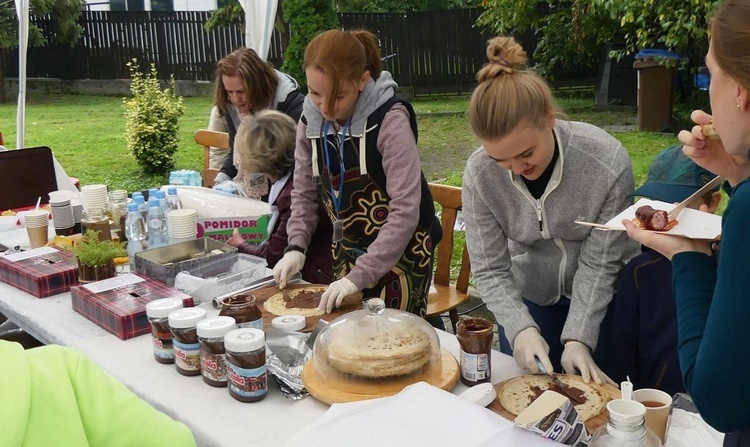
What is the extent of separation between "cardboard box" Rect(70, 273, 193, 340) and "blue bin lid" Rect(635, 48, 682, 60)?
7.56 m

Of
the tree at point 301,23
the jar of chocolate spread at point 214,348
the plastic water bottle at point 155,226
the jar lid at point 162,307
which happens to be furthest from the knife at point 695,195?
the tree at point 301,23

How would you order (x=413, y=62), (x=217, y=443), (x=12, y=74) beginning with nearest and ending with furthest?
(x=217, y=443) < (x=413, y=62) < (x=12, y=74)

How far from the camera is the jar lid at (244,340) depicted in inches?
63.9

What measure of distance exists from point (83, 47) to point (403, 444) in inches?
680

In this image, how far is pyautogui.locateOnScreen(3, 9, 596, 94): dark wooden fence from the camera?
14.0 m

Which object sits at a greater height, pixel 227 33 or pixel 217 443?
pixel 227 33

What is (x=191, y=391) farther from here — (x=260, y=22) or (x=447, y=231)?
(x=260, y=22)

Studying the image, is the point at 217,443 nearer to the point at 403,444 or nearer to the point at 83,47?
the point at 403,444

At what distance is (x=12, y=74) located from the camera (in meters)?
16.9

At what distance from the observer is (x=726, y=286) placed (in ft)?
3.39

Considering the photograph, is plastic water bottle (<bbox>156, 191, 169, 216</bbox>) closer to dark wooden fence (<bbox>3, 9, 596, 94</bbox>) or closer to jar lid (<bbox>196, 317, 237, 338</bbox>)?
jar lid (<bbox>196, 317, 237, 338</bbox>)

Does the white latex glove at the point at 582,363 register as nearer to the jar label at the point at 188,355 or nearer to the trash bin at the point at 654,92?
the jar label at the point at 188,355

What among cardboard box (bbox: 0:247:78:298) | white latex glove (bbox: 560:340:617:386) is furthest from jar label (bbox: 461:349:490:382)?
cardboard box (bbox: 0:247:78:298)

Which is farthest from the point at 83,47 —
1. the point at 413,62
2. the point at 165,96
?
the point at 165,96
